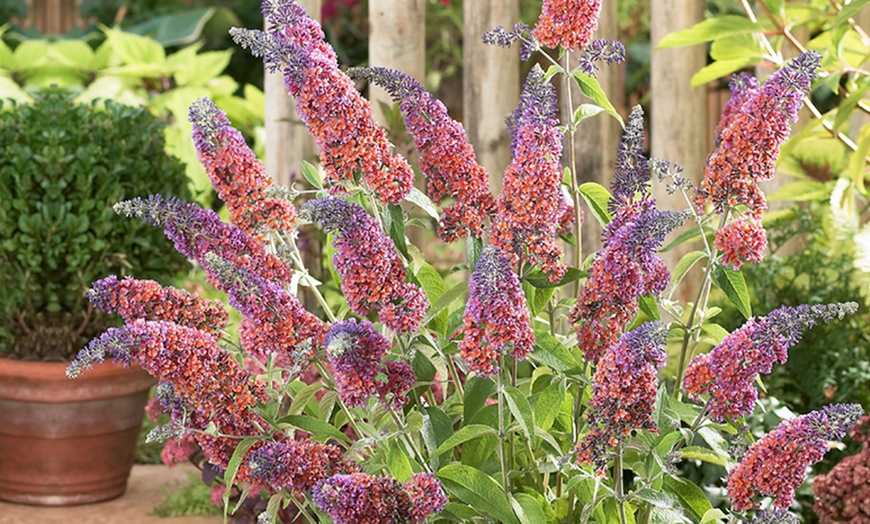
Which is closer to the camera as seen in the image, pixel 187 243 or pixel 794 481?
pixel 794 481

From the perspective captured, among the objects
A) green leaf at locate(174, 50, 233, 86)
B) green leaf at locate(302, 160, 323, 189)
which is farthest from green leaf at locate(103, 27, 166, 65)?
green leaf at locate(302, 160, 323, 189)

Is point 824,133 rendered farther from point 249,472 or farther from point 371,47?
point 249,472

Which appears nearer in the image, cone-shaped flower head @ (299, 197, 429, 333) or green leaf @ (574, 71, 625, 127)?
cone-shaped flower head @ (299, 197, 429, 333)

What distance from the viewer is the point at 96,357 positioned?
134 cm

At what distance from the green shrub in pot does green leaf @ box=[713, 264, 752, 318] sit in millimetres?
1980

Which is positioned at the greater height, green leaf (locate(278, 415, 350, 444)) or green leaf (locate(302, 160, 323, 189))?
green leaf (locate(302, 160, 323, 189))

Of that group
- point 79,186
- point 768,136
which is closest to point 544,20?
point 768,136

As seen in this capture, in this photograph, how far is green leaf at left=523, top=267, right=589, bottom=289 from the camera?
4.83 ft

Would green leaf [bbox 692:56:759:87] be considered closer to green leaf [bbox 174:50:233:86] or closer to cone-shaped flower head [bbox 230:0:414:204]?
cone-shaped flower head [bbox 230:0:414:204]

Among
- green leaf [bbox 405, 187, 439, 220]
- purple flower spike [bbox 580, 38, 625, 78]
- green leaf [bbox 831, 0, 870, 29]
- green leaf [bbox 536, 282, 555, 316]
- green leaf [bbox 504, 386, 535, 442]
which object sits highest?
green leaf [bbox 831, 0, 870, 29]

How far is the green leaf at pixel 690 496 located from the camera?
1610mm

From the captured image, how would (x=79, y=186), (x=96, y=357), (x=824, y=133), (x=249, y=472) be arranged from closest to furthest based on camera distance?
1. (x=96, y=357)
2. (x=249, y=472)
3. (x=824, y=133)
4. (x=79, y=186)

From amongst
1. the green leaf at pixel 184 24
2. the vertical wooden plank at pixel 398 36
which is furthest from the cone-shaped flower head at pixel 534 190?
the green leaf at pixel 184 24

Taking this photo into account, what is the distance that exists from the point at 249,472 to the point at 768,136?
749 millimetres
